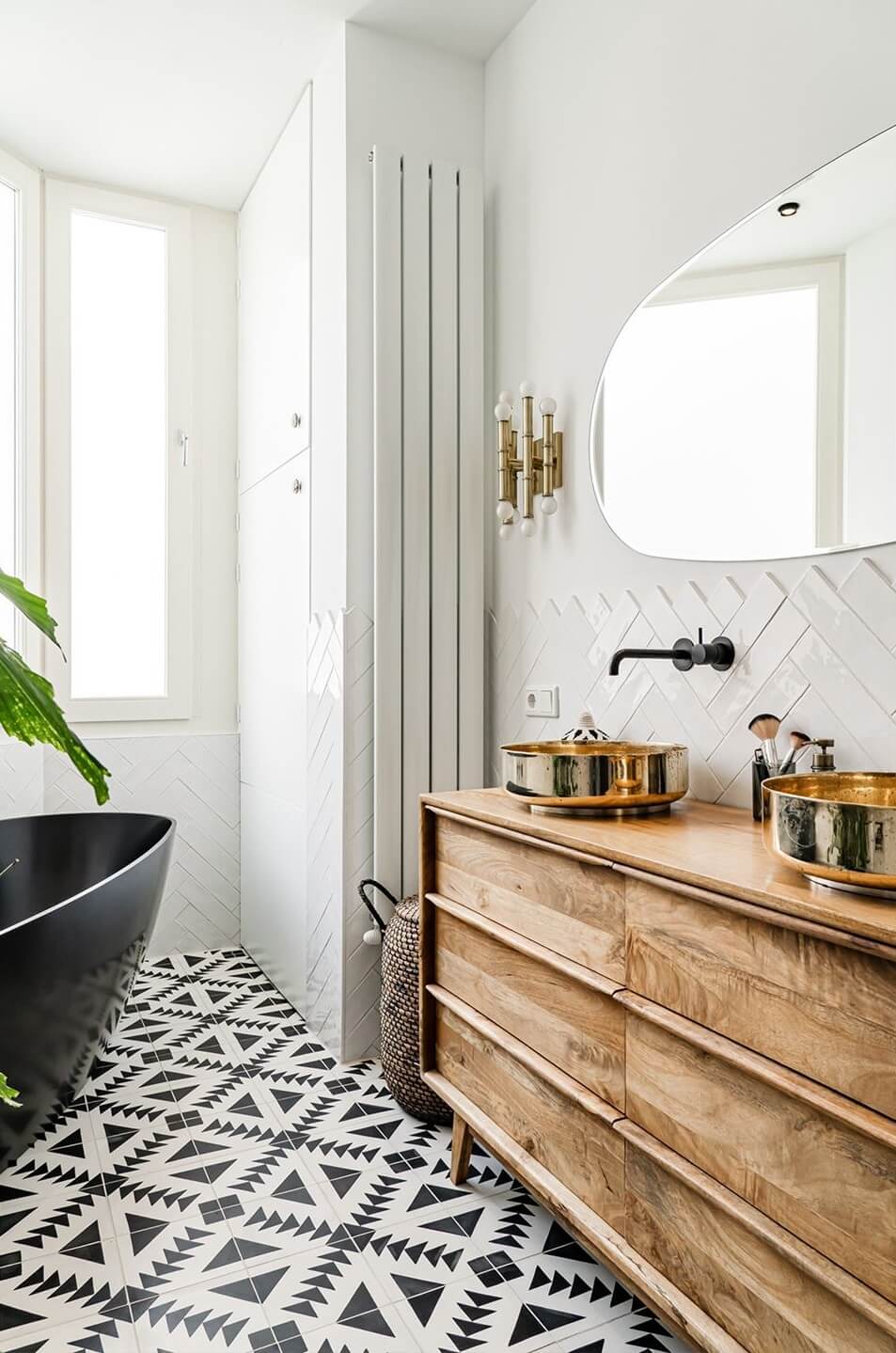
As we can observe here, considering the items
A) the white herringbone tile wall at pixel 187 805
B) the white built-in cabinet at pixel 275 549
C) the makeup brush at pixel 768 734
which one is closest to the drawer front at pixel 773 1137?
the makeup brush at pixel 768 734

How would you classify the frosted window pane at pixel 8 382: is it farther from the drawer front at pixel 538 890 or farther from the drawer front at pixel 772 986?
the drawer front at pixel 772 986

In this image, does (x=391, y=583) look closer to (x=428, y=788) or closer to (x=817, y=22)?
(x=428, y=788)

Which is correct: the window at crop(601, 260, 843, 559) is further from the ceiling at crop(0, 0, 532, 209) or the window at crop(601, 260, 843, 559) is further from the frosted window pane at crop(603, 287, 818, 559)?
the ceiling at crop(0, 0, 532, 209)

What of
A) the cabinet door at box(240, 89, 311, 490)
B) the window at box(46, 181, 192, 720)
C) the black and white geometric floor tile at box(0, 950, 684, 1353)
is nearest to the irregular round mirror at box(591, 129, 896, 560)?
the cabinet door at box(240, 89, 311, 490)

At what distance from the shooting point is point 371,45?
8.24 ft

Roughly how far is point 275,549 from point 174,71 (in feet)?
4.72

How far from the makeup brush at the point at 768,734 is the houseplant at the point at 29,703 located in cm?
111

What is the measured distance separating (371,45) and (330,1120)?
9.11 feet

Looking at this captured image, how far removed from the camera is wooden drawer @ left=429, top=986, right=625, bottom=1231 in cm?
137

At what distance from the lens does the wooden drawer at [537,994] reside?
4.47 ft

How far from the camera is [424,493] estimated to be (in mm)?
2475

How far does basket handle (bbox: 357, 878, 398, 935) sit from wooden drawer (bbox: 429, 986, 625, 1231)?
1.55ft

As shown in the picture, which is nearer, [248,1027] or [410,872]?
[410,872]

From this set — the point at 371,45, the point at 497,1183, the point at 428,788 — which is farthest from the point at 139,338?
the point at 497,1183
